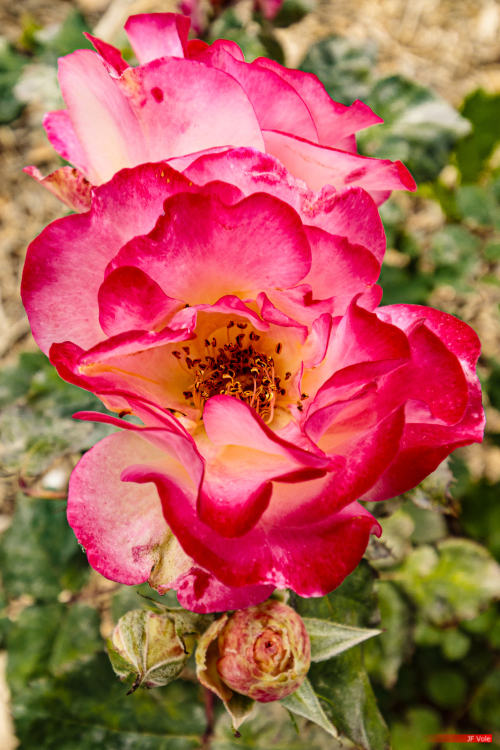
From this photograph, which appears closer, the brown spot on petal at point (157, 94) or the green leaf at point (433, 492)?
the brown spot on petal at point (157, 94)

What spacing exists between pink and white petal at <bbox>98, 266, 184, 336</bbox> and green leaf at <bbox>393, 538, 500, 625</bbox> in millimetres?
1138

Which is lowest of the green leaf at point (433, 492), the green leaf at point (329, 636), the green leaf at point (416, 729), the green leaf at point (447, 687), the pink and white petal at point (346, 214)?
the green leaf at point (416, 729)

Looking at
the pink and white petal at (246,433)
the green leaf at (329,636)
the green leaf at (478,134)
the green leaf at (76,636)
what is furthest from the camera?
the green leaf at (478,134)

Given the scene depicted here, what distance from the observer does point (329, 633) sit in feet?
2.72

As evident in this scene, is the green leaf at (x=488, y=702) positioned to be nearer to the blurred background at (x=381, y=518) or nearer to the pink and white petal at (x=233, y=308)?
the blurred background at (x=381, y=518)

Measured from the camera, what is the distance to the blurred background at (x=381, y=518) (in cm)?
115

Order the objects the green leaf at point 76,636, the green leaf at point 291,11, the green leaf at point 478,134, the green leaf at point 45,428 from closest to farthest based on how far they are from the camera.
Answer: the green leaf at point 45,428
the green leaf at point 76,636
the green leaf at point 291,11
the green leaf at point 478,134

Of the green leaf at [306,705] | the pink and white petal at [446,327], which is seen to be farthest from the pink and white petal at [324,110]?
the green leaf at [306,705]

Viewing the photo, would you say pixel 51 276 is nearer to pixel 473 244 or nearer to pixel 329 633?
pixel 329 633

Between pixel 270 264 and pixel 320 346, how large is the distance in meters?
0.10

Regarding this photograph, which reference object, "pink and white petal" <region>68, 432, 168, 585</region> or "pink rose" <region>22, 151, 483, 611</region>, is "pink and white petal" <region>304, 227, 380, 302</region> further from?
"pink and white petal" <region>68, 432, 168, 585</region>

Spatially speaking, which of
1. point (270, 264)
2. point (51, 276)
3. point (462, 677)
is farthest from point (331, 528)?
point (462, 677)

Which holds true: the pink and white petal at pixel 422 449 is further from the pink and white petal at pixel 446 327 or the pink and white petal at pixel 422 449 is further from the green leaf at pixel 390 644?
the green leaf at pixel 390 644

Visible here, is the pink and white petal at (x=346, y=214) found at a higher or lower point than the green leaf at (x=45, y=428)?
higher
